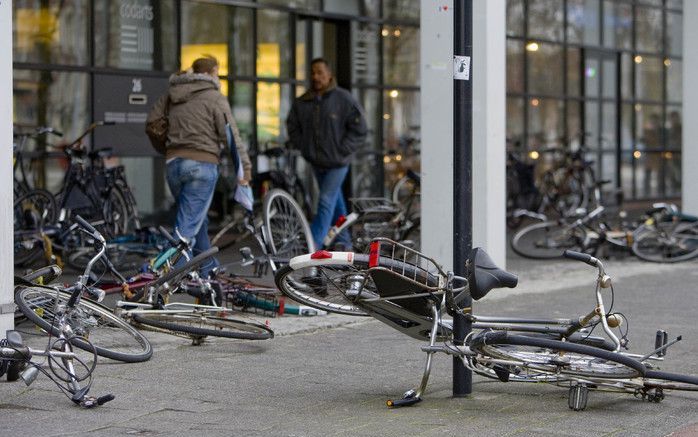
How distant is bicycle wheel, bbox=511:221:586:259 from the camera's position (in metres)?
14.0

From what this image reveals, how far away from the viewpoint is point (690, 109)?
16234 mm

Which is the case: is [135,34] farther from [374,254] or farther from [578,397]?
[578,397]

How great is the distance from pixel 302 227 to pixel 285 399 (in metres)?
4.30

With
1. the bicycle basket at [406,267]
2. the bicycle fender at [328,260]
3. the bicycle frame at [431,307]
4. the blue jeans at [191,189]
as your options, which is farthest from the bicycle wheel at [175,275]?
the blue jeans at [191,189]

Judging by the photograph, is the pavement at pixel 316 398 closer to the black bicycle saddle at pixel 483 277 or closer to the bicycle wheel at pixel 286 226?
the black bicycle saddle at pixel 483 277

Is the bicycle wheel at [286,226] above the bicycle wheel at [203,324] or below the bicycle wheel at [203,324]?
above

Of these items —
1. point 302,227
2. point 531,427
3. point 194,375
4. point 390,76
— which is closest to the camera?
point 531,427

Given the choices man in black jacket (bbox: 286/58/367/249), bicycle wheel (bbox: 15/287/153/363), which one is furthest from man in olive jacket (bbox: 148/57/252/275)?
bicycle wheel (bbox: 15/287/153/363)

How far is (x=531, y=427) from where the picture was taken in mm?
6074

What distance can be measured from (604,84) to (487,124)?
445 inches

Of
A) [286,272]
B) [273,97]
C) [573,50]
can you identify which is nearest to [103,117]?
[273,97]

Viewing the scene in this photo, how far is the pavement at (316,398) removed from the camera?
6086 millimetres

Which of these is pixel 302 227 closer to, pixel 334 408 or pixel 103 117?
pixel 103 117

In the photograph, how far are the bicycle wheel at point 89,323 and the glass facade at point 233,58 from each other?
5939 mm
